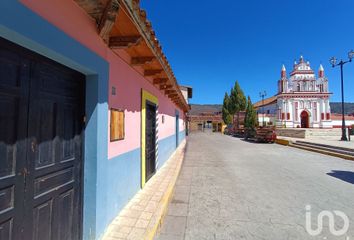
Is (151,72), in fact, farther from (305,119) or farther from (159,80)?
(305,119)

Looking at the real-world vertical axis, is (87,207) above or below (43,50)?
below

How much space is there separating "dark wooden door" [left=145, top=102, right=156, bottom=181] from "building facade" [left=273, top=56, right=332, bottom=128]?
36576 mm

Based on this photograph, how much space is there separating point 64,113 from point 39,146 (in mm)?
493

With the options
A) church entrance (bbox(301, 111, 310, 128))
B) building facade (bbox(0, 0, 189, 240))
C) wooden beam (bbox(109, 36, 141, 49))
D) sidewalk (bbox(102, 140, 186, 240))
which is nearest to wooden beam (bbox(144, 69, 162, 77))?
building facade (bbox(0, 0, 189, 240))

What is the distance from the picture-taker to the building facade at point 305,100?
36.4 meters

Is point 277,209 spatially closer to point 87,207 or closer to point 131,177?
point 131,177

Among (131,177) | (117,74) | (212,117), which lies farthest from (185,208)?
(212,117)

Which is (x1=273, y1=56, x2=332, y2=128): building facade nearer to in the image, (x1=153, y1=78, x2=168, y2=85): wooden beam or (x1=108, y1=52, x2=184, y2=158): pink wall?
(x1=153, y1=78, x2=168, y2=85): wooden beam

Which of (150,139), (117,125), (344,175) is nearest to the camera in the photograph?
(117,125)

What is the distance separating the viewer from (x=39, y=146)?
1.91m

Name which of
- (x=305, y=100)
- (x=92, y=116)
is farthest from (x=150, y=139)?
(x=305, y=100)

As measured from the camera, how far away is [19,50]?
1693 mm

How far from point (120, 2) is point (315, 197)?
524 cm

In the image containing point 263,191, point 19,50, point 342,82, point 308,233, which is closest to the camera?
point 19,50
